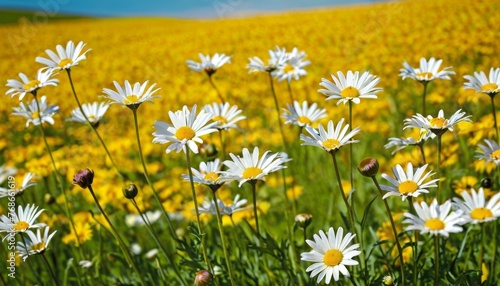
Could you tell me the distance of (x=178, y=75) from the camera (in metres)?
7.65

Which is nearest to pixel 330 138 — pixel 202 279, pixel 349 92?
pixel 349 92

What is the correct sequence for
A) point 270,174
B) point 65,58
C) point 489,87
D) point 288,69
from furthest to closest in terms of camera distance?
point 270,174, point 288,69, point 65,58, point 489,87

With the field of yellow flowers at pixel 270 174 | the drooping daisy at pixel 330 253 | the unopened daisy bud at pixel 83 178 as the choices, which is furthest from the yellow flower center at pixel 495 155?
the unopened daisy bud at pixel 83 178

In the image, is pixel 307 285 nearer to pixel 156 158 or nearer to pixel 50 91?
pixel 156 158

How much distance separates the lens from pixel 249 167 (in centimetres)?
145

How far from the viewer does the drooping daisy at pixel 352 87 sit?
153cm

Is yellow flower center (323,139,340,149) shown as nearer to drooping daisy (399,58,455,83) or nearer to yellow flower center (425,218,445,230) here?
yellow flower center (425,218,445,230)

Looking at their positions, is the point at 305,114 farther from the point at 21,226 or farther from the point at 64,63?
the point at 21,226

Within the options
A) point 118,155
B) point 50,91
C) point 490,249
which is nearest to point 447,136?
point 490,249

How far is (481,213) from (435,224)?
13cm

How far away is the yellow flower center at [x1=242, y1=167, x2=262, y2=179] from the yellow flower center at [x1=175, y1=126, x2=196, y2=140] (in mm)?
176

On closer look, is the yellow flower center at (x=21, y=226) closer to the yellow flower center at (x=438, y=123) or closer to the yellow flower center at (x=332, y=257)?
the yellow flower center at (x=332, y=257)

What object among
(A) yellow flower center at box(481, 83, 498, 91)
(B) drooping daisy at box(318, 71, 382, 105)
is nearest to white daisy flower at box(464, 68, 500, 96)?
(A) yellow flower center at box(481, 83, 498, 91)

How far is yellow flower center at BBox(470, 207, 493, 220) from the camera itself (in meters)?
1.21
